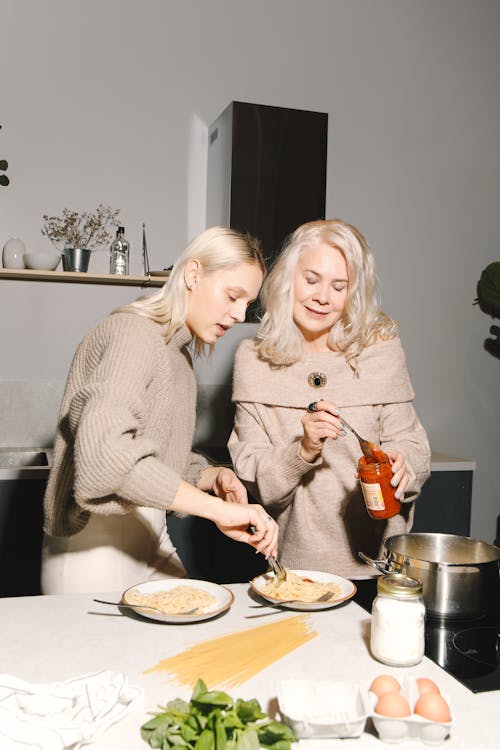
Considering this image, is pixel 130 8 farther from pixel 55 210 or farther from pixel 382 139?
pixel 382 139

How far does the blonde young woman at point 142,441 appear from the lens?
49.9 inches

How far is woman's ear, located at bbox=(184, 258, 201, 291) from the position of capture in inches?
64.5

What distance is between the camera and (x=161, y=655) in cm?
111

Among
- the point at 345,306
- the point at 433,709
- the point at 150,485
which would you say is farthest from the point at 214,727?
the point at 345,306

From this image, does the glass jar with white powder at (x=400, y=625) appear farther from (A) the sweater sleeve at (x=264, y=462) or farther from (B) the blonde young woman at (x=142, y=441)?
(A) the sweater sleeve at (x=264, y=462)

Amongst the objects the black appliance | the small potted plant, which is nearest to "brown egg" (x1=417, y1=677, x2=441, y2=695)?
the black appliance

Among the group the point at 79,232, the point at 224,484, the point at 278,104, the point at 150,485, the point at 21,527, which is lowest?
the point at 21,527

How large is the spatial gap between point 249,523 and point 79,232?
2.01 meters

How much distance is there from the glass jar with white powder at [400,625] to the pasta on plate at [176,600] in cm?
31

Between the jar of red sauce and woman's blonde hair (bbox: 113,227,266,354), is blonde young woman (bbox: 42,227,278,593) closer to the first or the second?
woman's blonde hair (bbox: 113,227,266,354)

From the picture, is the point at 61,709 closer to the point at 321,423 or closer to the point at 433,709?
the point at 433,709

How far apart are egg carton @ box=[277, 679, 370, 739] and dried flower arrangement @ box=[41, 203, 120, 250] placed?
7.87ft

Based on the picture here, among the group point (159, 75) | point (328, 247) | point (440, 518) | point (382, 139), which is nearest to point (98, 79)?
point (159, 75)

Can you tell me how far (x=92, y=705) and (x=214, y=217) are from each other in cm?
248
